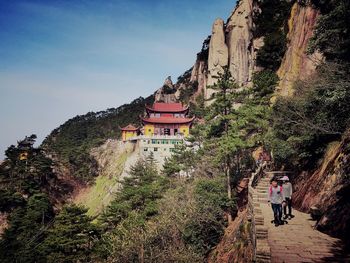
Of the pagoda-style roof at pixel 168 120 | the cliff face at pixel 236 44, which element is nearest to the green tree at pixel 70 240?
the pagoda-style roof at pixel 168 120

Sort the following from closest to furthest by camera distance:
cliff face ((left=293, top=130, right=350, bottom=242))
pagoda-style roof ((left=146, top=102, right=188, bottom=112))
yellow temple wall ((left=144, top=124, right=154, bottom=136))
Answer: cliff face ((left=293, top=130, right=350, bottom=242)) → yellow temple wall ((left=144, top=124, right=154, bottom=136)) → pagoda-style roof ((left=146, top=102, right=188, bottom=112))

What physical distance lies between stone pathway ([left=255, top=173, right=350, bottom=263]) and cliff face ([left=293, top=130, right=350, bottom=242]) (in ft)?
1.75

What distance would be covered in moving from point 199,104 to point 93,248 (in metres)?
48.0

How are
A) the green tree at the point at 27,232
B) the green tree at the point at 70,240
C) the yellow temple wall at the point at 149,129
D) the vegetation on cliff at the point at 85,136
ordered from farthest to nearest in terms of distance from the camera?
the vegetation on cliff at the point at 85,136
the yellow temple wall at the point at 149,129
the green tree at the point at 27,232
the green tree at the point at 70,240

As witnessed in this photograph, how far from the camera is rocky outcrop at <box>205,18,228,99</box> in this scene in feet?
181

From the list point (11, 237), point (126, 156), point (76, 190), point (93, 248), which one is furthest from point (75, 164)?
point (93, 248)

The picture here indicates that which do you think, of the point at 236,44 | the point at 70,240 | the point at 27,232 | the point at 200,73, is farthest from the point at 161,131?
the point at 70,240

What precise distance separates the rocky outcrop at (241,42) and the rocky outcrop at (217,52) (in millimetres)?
1397

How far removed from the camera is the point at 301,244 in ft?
28.6

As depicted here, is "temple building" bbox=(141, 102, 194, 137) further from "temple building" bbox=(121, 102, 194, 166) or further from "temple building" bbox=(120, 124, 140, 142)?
"temple building" bbox=(120, 124, 140, 142)

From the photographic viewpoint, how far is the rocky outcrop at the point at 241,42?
170ft

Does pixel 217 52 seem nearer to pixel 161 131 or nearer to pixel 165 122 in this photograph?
pixel 165 122

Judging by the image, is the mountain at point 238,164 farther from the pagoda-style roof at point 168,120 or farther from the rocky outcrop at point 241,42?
the pagoda-style roof at point 168,120

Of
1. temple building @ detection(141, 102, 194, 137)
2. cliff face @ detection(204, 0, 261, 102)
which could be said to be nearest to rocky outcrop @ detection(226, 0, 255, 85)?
cliff face @ detection(204, 0, 261, 102)
